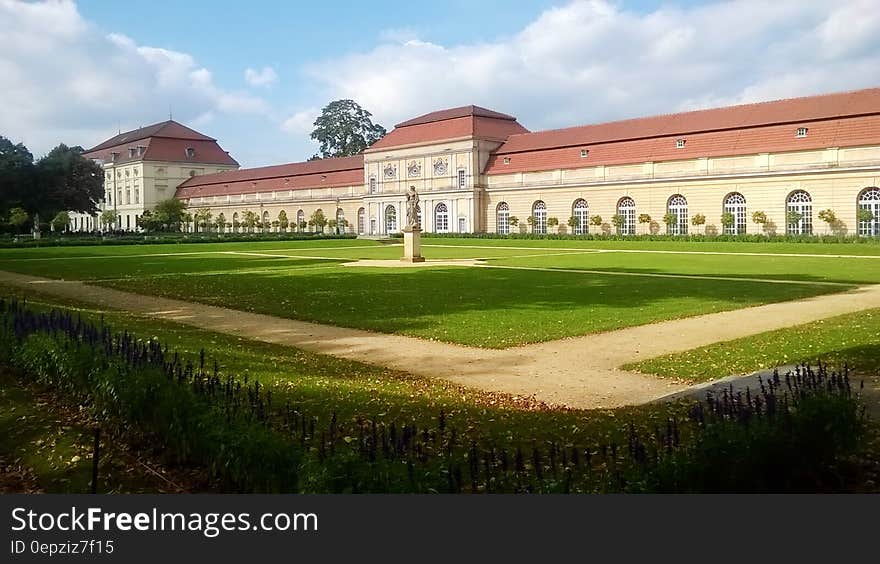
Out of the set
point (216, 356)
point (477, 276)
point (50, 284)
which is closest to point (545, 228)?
point (477, 276)

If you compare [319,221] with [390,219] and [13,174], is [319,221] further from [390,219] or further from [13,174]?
[13,174]

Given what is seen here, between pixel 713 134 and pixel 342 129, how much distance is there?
54.3 metres

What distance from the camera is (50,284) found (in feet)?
61.2

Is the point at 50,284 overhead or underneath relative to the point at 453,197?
underneath

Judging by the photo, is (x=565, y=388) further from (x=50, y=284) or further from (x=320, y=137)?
(x=320, y=137)

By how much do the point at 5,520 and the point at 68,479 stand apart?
1.68m

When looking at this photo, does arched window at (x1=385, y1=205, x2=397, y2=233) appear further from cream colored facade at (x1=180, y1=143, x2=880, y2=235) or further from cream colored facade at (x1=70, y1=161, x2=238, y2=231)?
cream colored facade at (x1=70, y1=161, x2=238, y2=231)

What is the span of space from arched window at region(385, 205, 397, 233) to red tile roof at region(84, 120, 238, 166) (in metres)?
36.1

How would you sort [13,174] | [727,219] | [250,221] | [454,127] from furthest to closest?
[250,221] → [454,127] → [13,174] → [727,219]

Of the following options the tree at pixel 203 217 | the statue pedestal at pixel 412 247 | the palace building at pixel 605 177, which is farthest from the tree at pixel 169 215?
the statue pedestal at pixel 412 247

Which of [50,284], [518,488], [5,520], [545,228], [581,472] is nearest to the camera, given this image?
[5,520]

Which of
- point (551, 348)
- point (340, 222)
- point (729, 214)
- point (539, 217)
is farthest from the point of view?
point (340, 222)

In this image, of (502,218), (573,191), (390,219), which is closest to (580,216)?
(573,191)

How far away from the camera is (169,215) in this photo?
2972 inches
